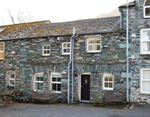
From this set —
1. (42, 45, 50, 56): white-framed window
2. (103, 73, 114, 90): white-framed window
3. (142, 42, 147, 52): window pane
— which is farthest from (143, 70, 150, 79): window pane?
A: (42, 45, 50, 56): white-framed window

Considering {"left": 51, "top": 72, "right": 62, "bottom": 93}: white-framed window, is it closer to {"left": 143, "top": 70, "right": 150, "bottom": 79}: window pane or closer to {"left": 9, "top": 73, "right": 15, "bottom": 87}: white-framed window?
{"left": 9, "top": 73, "right": 15, "bottom": 87}: white-framed window

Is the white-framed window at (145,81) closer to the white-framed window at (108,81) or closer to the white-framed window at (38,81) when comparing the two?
the white-framed window at (108,81)

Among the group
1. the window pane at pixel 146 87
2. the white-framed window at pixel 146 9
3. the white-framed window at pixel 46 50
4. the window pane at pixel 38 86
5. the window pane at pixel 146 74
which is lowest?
the window pane at pixel 38 86

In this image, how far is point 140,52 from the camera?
40.7ft

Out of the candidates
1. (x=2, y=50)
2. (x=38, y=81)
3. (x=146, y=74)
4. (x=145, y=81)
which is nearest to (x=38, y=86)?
(x=38, y=81)

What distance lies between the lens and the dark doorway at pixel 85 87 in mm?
14445

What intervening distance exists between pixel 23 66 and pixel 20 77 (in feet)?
3.12

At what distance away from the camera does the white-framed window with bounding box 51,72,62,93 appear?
14.9 metres

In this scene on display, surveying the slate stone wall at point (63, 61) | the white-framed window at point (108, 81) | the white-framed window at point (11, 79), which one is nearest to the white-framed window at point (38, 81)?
the slate stone wall at point (63, 61)

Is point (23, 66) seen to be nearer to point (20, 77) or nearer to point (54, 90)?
point (20, 77)

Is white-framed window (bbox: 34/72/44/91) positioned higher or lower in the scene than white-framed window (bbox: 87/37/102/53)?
lower

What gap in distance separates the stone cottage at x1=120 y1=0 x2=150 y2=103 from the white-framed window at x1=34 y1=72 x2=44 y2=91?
22.9ft

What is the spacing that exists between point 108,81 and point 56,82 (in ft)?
13.3

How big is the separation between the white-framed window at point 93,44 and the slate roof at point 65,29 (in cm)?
56
